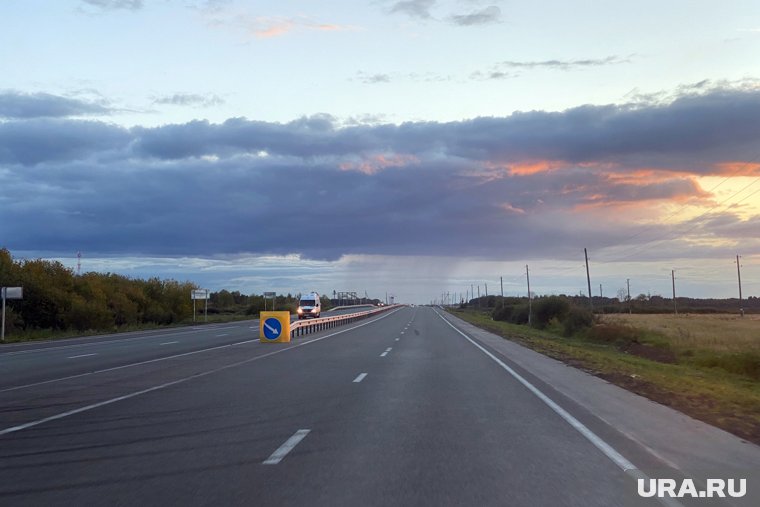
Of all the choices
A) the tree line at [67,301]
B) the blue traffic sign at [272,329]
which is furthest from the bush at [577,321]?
the tree line at [67,301]

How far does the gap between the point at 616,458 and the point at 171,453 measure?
5.55 metres

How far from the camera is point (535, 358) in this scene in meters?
28.1

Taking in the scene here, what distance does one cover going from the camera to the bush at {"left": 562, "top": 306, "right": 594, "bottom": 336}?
65375mm

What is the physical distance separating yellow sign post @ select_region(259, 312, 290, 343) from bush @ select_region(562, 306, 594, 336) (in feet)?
113

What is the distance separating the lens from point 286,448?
9.53 metres

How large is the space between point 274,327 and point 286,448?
2863cm

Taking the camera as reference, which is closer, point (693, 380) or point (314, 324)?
point (693, 380)

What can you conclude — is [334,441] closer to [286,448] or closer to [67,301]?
[286,448]

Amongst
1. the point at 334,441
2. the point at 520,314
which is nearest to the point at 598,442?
the point at 334,441

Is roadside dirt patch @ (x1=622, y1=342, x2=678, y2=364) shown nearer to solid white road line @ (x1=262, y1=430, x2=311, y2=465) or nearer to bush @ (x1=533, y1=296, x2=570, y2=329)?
solid white road line @ (x1=262, y1=430, x2=311, y2=465)

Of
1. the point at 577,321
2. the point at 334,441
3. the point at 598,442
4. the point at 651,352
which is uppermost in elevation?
the point at 577,321

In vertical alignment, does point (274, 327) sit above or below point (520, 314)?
above

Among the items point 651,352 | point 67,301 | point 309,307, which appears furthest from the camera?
point 309,307

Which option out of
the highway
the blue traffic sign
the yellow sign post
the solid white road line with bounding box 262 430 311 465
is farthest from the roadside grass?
the blue traffic sign
